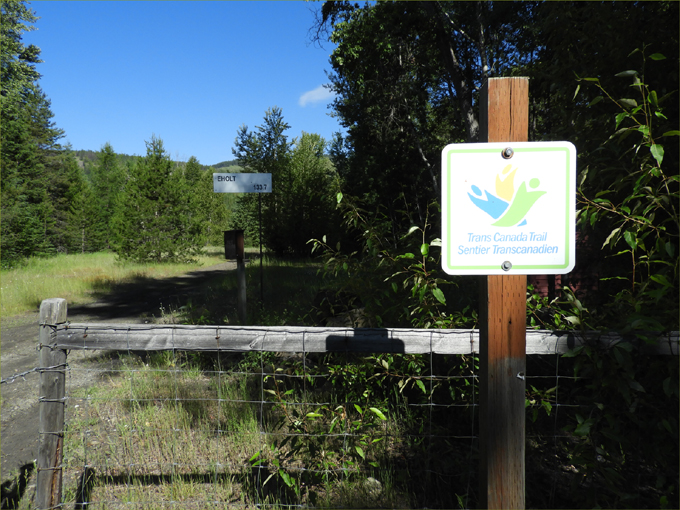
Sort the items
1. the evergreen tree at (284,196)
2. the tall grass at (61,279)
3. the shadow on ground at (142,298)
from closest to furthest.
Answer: the shadow on ground at (142,298), the tall grass at (61,279), the evergreen tree at (284,196)

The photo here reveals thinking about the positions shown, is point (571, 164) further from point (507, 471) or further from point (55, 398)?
point (55, 398)

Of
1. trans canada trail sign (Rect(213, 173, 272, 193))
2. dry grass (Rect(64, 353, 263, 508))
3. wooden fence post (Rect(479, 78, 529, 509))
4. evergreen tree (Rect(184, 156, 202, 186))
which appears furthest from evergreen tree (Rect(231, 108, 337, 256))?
evergreen tree (Rect(184, 156, 202, 186))

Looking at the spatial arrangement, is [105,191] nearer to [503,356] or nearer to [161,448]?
[161,448]

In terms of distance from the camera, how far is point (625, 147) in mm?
2605

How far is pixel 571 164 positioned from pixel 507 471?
1.20m

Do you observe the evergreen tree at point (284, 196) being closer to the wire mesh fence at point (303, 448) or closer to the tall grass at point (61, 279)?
the tall grass at point (61, 279)

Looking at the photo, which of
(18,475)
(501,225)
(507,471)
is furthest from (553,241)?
(18,475)

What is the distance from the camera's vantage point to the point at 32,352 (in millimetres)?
6828

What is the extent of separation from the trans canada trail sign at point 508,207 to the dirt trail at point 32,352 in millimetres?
2273

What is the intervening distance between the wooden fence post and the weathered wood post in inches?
93.9

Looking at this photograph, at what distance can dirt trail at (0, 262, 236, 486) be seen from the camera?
407 centimetres

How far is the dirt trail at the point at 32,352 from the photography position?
407cm

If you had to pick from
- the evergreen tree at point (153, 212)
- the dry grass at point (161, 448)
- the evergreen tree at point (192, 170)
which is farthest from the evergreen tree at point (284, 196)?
the evergreen tree at point (192, 170)

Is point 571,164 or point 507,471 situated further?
point 507,471
